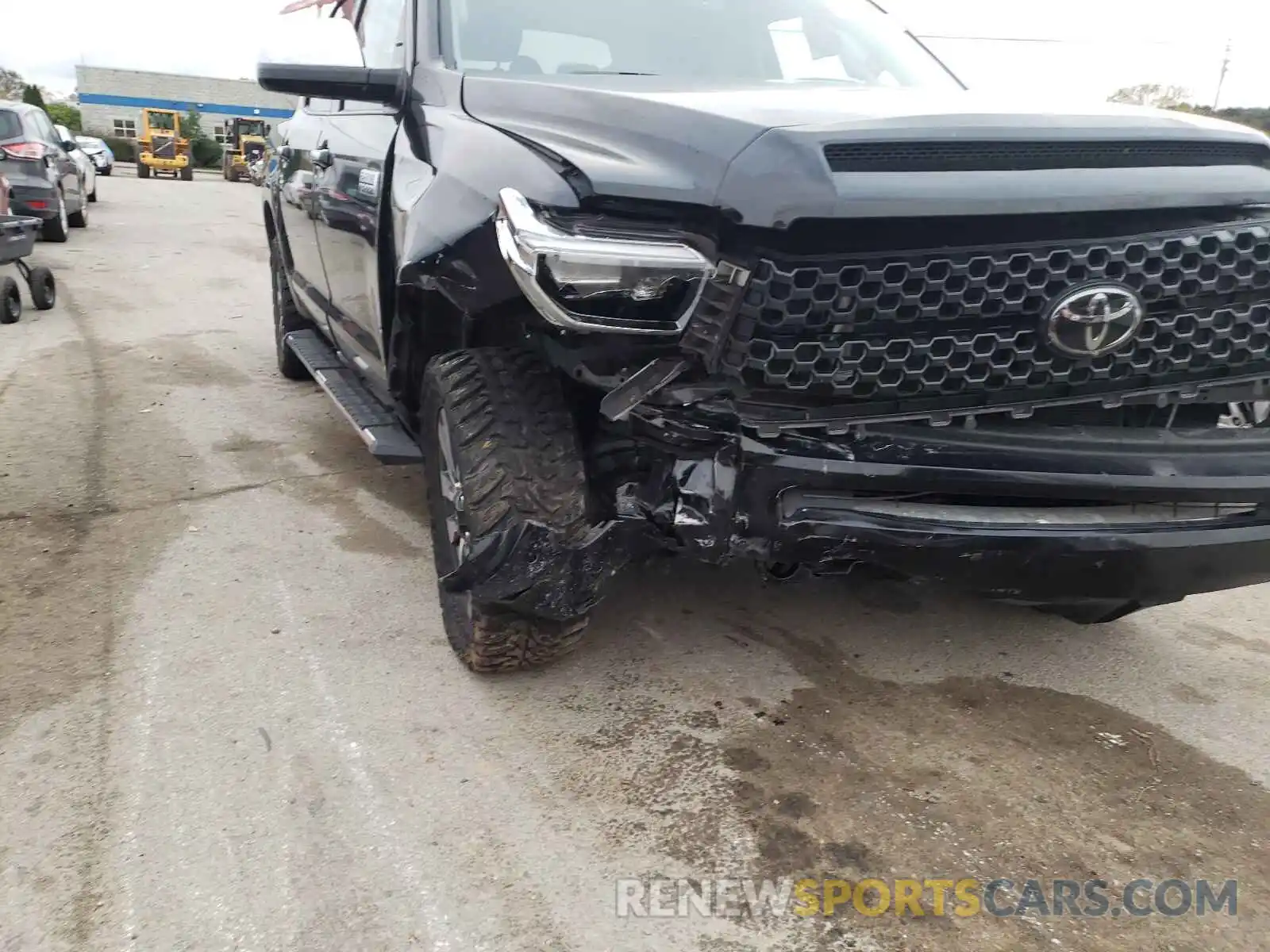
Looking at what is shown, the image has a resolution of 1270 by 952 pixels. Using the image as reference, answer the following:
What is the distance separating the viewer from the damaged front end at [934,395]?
1907mm

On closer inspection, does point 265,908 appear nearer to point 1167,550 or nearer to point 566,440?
point 566,440

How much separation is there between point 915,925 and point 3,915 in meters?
1.72

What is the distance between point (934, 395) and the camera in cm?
202

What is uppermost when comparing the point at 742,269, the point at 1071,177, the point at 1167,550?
the point at 1071,177

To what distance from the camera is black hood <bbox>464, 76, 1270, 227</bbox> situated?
185cm

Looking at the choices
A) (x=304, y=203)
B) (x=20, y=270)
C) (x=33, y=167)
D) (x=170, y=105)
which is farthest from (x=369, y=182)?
(x=170, y=105)

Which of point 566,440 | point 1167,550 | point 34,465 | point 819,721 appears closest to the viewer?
point 1167,550

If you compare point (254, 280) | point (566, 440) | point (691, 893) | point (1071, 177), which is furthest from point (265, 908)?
point (254, 280)

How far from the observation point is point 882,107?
7.08ft

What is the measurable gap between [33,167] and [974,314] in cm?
1215

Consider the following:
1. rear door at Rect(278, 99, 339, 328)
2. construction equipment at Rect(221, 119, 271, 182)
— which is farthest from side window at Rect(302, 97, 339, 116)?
construction equipment at Rect(221, 119, 271, 182)

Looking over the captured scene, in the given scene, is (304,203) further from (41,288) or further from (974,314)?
(41,288)

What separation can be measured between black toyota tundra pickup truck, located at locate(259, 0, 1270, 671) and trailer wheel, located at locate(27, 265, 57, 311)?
628 centimetres

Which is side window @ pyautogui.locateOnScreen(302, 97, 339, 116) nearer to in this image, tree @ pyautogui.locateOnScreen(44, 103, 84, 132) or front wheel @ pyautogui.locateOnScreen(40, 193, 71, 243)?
front wheel @ pyautogui.locateOnScreen(40, 193, 71, 243)
